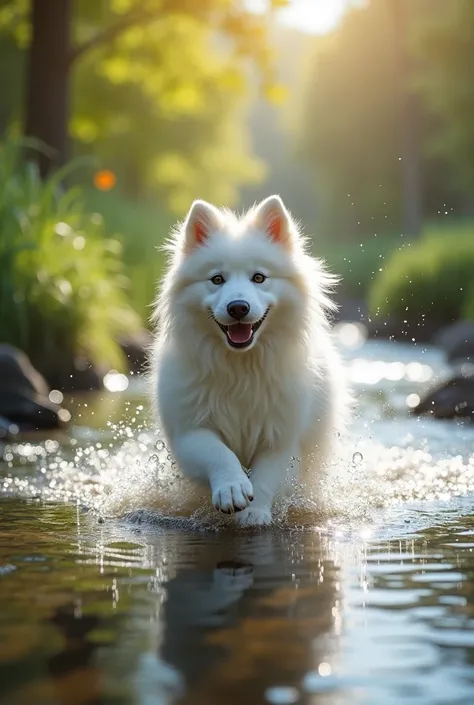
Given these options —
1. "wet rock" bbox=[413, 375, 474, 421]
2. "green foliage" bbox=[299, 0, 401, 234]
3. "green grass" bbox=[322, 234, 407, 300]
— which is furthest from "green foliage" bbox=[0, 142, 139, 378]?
"green foliage" bbox=[299, 0, 401, 234]

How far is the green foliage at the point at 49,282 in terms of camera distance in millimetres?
11211

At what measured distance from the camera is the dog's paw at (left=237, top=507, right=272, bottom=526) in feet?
16.3

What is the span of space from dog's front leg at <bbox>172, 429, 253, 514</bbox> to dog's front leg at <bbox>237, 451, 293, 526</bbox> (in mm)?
205

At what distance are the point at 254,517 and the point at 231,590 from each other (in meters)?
1.24

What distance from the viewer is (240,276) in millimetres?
A: 5109

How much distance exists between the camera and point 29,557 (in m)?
4.29

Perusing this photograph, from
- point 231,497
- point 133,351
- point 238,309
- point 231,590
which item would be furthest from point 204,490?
point 133,351

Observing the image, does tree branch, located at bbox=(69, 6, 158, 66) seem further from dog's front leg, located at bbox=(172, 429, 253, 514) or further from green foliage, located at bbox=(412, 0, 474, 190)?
green foliage, located at bbox=(412, 0, 474, 190)

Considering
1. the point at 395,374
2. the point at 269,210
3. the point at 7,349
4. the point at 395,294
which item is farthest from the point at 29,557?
the point at 395,294

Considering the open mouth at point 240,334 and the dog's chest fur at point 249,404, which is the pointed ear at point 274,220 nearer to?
the open mouth at point 240,334

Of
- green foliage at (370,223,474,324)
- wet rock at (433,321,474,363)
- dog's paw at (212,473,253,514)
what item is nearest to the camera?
dog's paw at (212,473,253,514)

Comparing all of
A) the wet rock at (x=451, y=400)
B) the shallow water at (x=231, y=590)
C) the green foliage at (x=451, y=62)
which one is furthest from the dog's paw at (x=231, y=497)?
the green foliage at (x=451, y=62)

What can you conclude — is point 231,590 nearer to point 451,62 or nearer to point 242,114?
point 451,62

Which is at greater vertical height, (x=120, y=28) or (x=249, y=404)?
(x=120, y=28)
